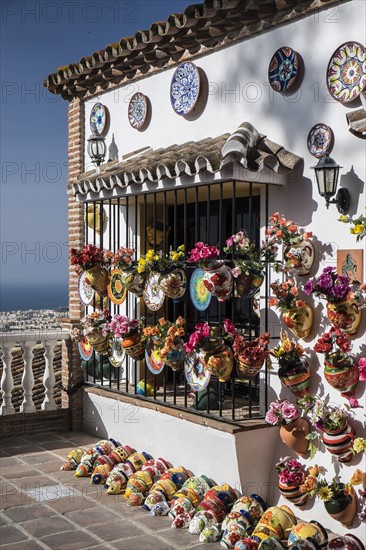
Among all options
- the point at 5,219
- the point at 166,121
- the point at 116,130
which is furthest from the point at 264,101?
the point at 5,219

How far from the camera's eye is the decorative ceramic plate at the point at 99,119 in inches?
362

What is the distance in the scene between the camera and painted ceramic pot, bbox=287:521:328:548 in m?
5.50

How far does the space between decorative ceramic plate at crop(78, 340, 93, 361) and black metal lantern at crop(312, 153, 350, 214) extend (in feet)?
12.8

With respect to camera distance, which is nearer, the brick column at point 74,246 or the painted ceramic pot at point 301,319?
the painted ceramic pot at point 301,319

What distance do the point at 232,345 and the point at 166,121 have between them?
119 inches

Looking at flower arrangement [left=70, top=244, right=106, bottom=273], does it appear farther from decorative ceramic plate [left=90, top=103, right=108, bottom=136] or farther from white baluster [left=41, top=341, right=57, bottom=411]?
decorative ceramic plate [left=90, top=103, right=108, bottom=136]

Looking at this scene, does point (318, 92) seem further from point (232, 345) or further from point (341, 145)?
point (232, 345)

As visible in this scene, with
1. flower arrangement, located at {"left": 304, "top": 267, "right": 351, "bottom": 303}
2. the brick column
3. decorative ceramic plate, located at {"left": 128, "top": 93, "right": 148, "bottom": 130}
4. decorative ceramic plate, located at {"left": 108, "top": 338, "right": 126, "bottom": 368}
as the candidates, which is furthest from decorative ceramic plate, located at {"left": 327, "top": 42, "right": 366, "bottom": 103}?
the brick column

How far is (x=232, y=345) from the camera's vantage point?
6.32m

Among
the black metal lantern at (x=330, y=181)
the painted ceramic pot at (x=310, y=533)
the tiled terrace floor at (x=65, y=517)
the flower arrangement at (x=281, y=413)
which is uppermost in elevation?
the black metal lantern at (x=330, y=181)

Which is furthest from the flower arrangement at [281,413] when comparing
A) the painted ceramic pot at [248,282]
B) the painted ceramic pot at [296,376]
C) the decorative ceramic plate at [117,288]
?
the decorative ceramic plate at [117,288]

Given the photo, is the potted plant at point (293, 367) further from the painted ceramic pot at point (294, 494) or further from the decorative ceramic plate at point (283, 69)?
the decorative ceramic plate at point (283, 69)

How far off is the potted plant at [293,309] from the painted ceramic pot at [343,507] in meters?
1.33

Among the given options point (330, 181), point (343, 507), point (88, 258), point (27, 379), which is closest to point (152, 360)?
point (88, 258)
